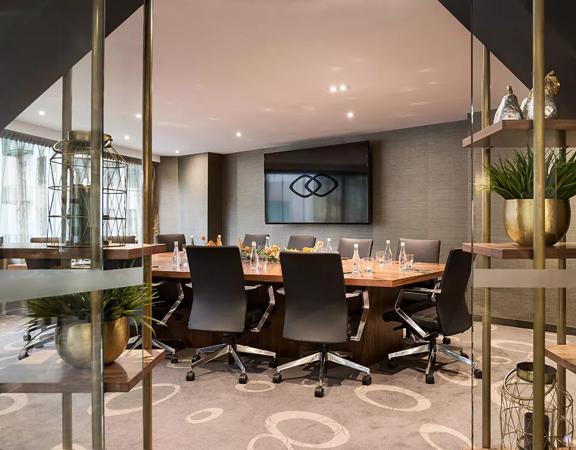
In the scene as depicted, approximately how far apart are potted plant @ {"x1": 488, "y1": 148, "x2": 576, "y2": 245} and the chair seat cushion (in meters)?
1.86

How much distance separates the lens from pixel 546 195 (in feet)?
4.92

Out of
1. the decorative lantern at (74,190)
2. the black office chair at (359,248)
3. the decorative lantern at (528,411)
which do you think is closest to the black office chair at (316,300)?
the decorative lantern at (528,411)

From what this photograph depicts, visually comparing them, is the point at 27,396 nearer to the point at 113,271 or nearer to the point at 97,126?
the point at 113,271

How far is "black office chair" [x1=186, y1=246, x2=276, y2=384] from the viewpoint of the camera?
3.31 m

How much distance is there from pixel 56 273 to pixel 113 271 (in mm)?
169

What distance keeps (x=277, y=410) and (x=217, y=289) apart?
1024 mm

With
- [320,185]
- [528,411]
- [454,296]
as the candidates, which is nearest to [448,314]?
[454,296]

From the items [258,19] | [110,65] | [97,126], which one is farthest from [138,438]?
[258,19]

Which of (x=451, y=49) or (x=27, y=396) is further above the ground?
(x=451, y=49)

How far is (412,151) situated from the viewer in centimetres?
621

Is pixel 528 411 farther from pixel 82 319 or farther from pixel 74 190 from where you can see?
pixel 74 190

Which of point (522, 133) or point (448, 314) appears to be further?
point (448, 314)

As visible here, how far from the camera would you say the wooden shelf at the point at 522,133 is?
1.48 metres

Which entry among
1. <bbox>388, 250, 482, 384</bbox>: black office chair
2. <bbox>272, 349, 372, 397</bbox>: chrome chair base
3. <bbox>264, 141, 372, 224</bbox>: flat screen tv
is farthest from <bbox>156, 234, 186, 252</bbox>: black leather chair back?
<bbox>388, 250, 482, 384</bbox>: black office chair
